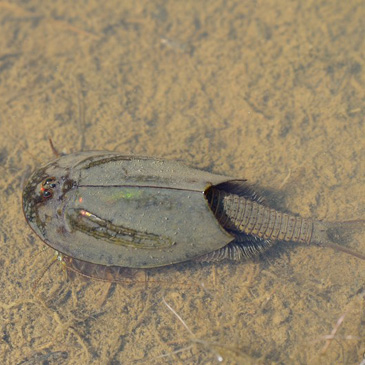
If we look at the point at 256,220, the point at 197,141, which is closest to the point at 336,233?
the point at 256,220

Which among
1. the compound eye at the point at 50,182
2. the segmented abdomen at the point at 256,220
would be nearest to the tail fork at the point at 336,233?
the segmented abdomen at the point at 256,220

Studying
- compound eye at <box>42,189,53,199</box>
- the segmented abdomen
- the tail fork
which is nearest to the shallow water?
the tail fork

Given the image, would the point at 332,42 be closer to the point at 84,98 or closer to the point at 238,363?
the point at 84,98

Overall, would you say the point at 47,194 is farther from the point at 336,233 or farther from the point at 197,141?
the point at 336,233

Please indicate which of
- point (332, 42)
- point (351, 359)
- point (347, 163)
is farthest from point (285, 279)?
point (332, 42)

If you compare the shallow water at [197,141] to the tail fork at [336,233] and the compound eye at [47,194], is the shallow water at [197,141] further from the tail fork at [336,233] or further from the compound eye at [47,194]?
the compound eye at [47,194]

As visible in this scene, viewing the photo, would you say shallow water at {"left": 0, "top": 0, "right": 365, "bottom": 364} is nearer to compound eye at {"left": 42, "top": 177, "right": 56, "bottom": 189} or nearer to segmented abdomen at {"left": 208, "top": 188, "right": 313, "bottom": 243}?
segmented abdomen at {"left": 208, "top": 188, "right": 313, "bottom": 243}
